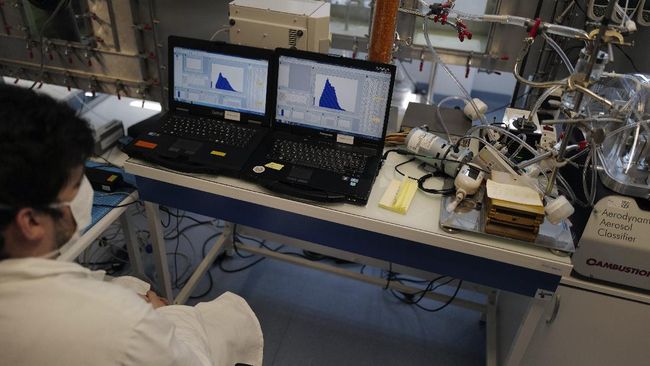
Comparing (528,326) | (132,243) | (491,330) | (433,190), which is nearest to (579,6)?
(433,190)

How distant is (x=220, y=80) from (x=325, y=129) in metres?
0.41

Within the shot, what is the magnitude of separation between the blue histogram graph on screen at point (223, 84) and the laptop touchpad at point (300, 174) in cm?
40

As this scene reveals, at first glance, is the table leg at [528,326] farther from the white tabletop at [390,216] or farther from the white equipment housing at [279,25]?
the white equipment housing at [279,25]

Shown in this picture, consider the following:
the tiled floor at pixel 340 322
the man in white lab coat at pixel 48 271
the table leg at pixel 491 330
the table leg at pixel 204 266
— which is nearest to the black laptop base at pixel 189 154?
the man in white lab coat at pixel 48 271

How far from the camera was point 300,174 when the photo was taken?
1.41 m

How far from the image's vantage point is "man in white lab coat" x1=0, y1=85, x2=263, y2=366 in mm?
686

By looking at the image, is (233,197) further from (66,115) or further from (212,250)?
(212,250)

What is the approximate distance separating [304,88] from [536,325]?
109 cm

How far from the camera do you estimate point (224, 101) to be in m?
1.61

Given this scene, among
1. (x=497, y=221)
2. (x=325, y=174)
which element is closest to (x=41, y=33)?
(x=325, y=174)

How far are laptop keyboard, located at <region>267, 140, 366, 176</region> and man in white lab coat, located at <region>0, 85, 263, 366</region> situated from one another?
76 centimetres

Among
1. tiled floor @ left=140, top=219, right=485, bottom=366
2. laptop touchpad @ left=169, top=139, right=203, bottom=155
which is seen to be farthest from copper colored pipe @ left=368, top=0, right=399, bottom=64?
tiled floor @ left=140, top=219, right=485, bottom=366

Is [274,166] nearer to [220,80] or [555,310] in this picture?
[220,80]

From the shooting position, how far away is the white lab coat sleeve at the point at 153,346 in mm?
742
